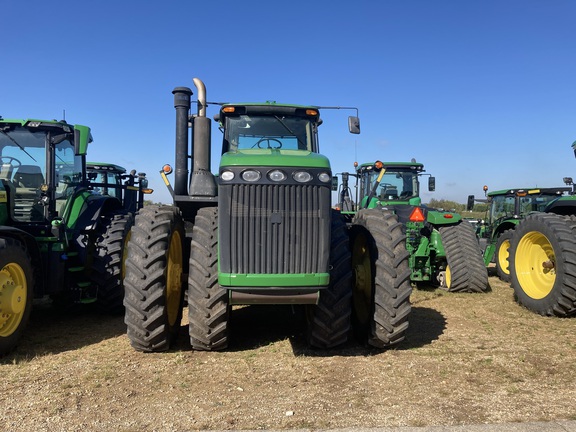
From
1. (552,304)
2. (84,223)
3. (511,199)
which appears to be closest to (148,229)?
(84,223)

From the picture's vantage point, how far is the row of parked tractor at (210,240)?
4.36 m

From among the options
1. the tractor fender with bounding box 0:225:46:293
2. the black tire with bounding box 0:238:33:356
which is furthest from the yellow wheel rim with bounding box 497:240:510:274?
the black tire with bounding box 0:238:33:356

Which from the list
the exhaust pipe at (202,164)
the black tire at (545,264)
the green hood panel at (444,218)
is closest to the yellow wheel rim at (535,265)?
the black tire at (545,264)

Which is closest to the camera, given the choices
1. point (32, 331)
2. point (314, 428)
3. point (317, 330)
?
point (314, 428)

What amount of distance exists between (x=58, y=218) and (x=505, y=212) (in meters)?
10.2

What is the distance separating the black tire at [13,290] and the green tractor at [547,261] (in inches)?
251

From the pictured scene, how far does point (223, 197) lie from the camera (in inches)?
172

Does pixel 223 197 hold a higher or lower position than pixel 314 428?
higher

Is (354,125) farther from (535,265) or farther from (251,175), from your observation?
(535,265)

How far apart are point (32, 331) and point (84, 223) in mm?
1549

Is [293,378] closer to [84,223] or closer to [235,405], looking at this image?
[235,405]

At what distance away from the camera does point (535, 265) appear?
7.52 m

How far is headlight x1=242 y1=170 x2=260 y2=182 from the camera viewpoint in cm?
434

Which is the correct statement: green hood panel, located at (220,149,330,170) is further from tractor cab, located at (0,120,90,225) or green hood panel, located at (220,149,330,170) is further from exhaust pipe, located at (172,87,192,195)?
tractor cab, located at (0,120,90,225)
